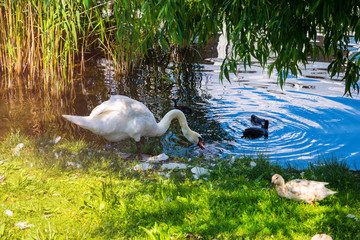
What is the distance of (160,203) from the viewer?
4309 millimetres

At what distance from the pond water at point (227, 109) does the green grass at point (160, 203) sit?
6.33 feet

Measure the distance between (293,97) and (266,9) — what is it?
23.2 ft

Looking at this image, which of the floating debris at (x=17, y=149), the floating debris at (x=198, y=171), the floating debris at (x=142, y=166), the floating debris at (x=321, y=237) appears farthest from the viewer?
the floating debris at (x=17, y=149)

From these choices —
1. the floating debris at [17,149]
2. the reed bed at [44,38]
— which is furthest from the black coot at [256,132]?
the floating debris at [17,149]

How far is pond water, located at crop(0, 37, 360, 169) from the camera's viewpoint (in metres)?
7.99

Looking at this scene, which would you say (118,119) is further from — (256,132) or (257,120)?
(257,120)

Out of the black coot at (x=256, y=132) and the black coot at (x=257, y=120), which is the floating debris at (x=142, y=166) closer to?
the black coot at (x=256, y=132)

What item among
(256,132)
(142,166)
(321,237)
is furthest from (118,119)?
(321,237)

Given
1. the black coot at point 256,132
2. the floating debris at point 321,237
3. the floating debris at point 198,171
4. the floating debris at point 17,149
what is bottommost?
the black coot at point 256,132

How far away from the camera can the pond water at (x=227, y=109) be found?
7988 mm

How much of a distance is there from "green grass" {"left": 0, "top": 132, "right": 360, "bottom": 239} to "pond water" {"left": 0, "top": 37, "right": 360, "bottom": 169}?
193 centimetres

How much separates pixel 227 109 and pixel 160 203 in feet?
19.7

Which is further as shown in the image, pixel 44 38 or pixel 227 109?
pixel 227 109

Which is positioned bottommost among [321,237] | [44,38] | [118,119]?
[321,237]
